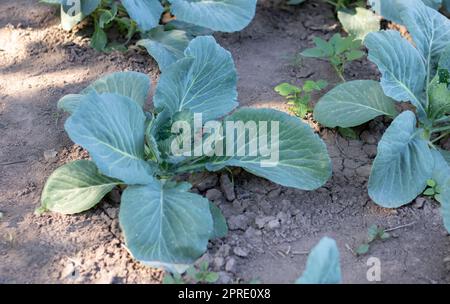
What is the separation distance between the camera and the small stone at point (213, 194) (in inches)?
118

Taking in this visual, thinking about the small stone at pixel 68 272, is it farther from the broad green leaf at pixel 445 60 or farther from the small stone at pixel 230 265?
the broad green leaf at pixel 445 60

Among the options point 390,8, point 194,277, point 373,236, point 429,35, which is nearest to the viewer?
point 194,277

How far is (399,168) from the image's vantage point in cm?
299

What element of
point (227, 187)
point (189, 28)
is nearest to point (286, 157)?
point (227, 187)

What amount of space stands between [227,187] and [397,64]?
1.03 meters

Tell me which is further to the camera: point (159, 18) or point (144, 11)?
point (159, 18)

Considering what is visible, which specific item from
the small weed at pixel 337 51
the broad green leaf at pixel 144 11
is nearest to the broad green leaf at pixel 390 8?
the small weed at pixel 337 51

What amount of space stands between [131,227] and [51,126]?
1.02 meters

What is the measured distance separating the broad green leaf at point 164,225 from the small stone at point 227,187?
1.03 feet

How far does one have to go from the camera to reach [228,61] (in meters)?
3.12

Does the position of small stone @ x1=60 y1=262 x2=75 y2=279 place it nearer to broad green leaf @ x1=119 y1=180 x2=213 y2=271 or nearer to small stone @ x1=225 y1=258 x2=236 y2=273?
Answer: broad green leaf @ x1=119 y1=180 x2=213 y2=271

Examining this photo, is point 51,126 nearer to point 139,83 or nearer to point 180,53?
point 139,83

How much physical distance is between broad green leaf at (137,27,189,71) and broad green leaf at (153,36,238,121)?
488 millimetres

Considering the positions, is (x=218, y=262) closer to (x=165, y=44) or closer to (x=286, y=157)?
(x=286, y=157)
